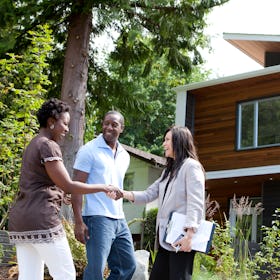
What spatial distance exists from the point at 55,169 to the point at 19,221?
0.47m

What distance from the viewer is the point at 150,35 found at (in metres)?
14.6

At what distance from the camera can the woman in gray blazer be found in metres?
4.86

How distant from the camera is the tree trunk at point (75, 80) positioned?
1252 centimetres

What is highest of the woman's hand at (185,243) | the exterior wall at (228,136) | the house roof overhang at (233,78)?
the house roof overhang at (233,78)

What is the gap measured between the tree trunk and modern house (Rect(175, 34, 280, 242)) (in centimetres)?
615

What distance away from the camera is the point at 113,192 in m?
5.18

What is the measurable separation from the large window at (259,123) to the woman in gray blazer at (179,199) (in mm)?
13018

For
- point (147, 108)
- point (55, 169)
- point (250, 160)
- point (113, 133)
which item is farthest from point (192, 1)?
point (55, 169)

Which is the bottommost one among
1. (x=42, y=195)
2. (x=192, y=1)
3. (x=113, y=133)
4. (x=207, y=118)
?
(x=42, y=195)

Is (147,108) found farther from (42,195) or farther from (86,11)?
(42,195)

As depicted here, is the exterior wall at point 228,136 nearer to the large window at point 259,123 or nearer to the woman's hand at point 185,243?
the large window at point 259,123

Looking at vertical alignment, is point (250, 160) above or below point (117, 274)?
above

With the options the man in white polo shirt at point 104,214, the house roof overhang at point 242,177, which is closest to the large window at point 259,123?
the house roof overhang at point 242,177

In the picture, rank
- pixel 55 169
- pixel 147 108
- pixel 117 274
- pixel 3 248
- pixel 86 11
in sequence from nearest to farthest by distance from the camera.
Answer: pixel 55 169 < pixel 117 274 < pixel 3 248 < pixel 86 11 < pixel 147 108
